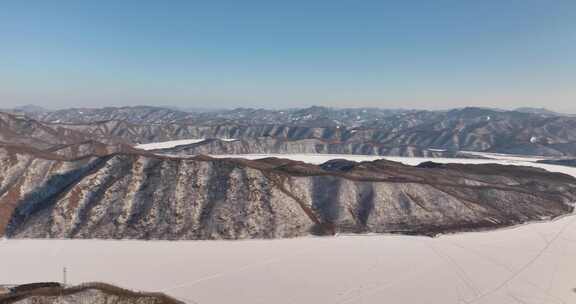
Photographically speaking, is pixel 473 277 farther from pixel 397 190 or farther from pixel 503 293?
pixel 397 190

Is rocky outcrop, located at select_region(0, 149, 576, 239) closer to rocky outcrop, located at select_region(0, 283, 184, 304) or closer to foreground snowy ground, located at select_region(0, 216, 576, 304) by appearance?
foreground snowy ground, located at select_region(0, 216, 576, 304)

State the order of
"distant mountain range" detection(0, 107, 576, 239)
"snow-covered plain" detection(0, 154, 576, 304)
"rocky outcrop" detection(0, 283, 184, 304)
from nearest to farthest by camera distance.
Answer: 1. "rocky outcrop" detection(0, 283, 184, 304)
2. "snow-covered plain" detection(0, 154, 576, 304)
3. "distant mountain range" detection(0, 107, 576, 239)

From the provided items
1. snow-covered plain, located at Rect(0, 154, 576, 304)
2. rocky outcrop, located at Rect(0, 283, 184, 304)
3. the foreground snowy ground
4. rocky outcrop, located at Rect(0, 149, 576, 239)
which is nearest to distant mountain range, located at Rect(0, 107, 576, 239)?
rocky outcrop, located at Rect(0, 149, 576, 239)

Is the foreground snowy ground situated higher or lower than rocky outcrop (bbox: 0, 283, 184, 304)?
lower

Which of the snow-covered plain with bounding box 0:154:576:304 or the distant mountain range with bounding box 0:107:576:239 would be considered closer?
the snow-covered plain with bounding box 0:154:576:304

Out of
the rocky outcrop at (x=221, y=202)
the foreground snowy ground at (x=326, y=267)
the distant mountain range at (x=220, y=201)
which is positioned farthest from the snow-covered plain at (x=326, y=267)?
the distant mountain range at (x=220, y=201)

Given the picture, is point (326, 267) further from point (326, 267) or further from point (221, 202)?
point (221, 202)

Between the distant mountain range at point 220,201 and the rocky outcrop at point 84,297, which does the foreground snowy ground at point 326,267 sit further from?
the rocky outcrop at point 84,297
